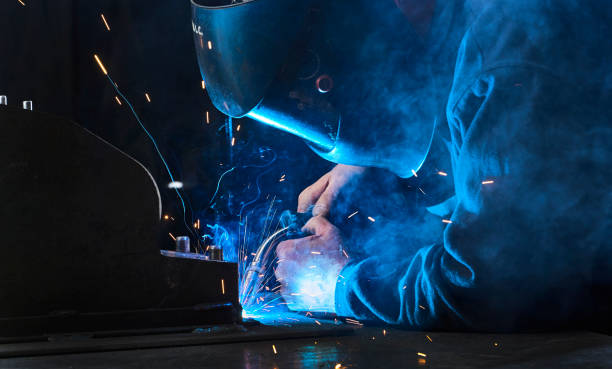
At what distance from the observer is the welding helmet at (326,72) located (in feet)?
7.36

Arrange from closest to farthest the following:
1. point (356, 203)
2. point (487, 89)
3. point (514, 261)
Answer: point (514, 261) → point (487, 89) → point (356, 203)

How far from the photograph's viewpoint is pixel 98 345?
5.76 feet

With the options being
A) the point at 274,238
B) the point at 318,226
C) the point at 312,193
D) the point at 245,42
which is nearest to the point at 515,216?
the point at 245,42

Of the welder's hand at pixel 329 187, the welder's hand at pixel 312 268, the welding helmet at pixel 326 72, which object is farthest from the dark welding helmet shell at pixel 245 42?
the welder's hand at pixel 329 187

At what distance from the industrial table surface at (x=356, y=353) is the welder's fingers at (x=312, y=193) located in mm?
2233

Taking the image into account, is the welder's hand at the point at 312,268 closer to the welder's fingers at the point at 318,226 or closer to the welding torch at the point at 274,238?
the welder's fingers at the point at 318,226

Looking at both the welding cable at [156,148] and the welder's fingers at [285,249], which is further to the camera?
the welding cable at [156,148]

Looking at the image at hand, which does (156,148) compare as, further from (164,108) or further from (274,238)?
(274,238)

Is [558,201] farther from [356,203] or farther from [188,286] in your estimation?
[356,203]

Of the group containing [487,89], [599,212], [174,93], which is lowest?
[599,212]

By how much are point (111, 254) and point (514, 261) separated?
1482 mm

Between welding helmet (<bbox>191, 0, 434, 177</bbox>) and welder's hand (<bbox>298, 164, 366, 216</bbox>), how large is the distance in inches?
48.3

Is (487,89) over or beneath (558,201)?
over

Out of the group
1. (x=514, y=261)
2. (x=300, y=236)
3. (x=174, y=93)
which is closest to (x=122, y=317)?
(x=514, y=261)
